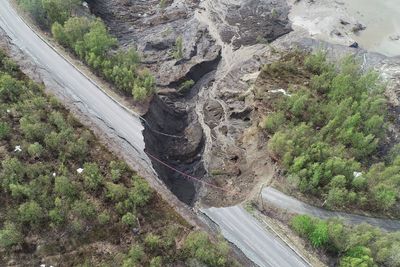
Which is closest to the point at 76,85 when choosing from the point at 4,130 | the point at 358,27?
the point at 4,130

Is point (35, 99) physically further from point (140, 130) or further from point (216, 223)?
point (216, 223)

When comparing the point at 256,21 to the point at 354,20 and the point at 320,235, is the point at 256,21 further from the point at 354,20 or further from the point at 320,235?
the point at 320,235

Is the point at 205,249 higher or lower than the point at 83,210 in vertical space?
lower

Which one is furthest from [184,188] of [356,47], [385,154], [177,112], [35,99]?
[356,47]

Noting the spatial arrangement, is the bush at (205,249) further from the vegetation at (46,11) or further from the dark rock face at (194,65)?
the vegetation at (46,11)

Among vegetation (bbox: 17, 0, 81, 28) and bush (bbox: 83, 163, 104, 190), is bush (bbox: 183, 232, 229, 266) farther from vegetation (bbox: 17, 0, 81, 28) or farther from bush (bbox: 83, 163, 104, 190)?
vegetation (bbox: 17, 0, 81, 28)

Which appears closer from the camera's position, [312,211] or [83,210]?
[83,210]

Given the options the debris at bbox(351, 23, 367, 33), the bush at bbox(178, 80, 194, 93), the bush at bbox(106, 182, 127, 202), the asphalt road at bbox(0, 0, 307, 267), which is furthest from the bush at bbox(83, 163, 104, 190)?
the debris at bbox(351, 23, 367, 33)

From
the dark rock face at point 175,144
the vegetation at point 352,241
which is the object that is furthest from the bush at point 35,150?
the vegetation at point 352,241
